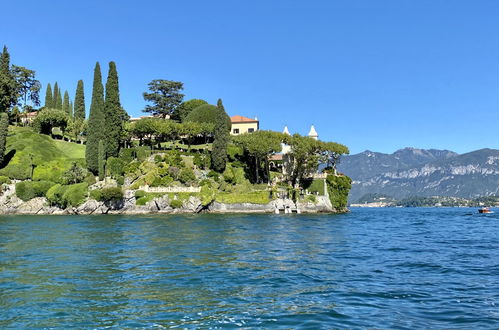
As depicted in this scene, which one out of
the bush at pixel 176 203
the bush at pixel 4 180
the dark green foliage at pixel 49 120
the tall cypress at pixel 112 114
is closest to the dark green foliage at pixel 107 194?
the bush at pixel 176 203

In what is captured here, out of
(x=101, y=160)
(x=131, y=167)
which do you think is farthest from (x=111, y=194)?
(x=101, y=160)

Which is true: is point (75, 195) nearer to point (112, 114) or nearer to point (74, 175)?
point (74, 175)

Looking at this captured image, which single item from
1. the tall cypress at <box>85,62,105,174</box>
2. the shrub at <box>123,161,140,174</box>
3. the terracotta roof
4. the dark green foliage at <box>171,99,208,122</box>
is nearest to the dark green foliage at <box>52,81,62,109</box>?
the dark green foliage at <box>171,99,208,122</box>

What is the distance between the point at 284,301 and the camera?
44.4 feet

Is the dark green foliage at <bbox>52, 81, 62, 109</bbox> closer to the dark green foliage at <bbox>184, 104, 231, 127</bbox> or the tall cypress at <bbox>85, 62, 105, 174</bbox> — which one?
the dark green foliage at <bbox>184, 104, 231, 127</bbox>

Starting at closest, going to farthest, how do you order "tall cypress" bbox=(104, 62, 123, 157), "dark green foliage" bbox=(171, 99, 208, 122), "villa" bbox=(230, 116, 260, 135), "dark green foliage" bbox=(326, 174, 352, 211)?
"tall cypress" bbox=(104, 62, 123, 157) → "dark green foliage" bbox=(326, 174, 352, 211) → "dark green foliage" bbox=(171, 99, 208, 122) → "villa" bbox=(230, 116, 260, 135)

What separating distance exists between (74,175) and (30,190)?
7616mm

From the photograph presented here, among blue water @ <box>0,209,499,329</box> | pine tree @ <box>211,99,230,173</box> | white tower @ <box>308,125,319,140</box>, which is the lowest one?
blue water @ <box>0,209,499,329</box>

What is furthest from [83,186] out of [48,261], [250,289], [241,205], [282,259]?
[250,289]

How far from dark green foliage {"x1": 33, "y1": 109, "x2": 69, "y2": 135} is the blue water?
75.0 metres

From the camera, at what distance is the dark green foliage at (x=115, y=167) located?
246 ft

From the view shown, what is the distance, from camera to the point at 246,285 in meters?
15.8

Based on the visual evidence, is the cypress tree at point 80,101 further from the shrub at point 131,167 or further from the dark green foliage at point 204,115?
the shrub at point 131,167

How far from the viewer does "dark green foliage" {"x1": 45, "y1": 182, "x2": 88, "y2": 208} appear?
2699 inches
